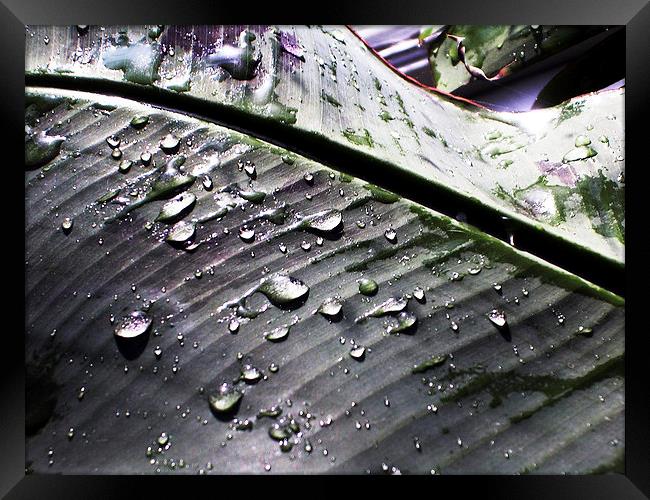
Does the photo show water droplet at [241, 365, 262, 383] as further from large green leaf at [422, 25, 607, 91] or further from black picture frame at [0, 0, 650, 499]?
large green leaf at [422, 25, 607, 91]

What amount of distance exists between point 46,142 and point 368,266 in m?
0.48

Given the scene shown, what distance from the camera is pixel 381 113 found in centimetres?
69

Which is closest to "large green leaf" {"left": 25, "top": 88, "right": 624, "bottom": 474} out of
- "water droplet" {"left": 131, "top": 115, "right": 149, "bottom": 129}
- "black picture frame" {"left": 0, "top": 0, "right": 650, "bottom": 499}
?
"water droplet" {"left": 131, "top": 115, "right": 149, "bottom": 129}

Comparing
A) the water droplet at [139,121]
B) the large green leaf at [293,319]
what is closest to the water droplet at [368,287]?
the large green leaf at [293,319]

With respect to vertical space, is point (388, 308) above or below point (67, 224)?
below

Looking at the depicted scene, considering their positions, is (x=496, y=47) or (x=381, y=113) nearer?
(x=381, y=113)

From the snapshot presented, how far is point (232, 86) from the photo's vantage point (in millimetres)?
649
